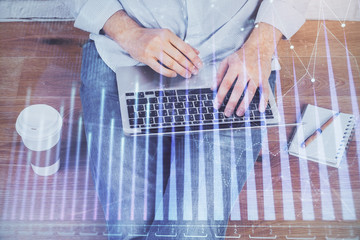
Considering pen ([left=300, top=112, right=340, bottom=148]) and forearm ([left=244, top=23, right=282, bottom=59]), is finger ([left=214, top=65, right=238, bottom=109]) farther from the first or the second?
pen ([left=300, top=112, right=340, bottom=148])

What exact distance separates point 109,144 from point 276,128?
0.49m

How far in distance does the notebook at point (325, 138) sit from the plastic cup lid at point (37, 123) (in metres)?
0.66

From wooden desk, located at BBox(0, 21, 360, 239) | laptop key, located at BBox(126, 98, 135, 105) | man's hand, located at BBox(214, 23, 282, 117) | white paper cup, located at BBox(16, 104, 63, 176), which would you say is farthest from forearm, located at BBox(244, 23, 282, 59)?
white paper cup, located at BBox(16, 104, 63, 176)

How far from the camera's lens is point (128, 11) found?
92 centimetres

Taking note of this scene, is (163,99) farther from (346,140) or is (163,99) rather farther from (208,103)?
(346,140)

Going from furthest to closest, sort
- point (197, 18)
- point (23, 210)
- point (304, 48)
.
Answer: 1. point (304, 48)
2. point (23, 210)
3. point (197, 18)

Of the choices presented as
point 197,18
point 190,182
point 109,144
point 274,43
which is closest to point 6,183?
point 109,144

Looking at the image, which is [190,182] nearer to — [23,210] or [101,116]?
[101,116]

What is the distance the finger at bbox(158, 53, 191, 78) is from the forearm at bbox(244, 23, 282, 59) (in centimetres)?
18

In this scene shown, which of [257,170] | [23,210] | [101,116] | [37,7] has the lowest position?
[23,210]

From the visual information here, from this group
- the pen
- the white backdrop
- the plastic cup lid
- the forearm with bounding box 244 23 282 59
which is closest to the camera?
the plastic cup lid

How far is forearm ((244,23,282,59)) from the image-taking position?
0.92 m

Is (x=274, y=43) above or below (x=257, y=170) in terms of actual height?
above

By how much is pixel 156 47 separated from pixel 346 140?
2.01 ft
